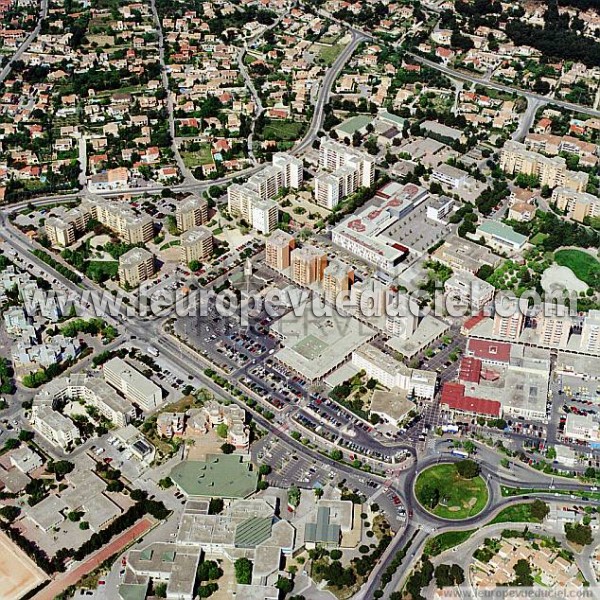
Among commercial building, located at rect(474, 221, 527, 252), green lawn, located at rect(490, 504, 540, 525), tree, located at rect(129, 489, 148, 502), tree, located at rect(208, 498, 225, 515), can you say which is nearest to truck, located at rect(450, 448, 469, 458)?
green lawn, located at rect(490, 504, 540, 525)

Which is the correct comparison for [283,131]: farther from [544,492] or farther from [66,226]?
[544,492]

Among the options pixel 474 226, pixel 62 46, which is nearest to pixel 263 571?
pixel 474 226

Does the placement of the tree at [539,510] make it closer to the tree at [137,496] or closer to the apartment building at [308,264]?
the tree at [137,496]

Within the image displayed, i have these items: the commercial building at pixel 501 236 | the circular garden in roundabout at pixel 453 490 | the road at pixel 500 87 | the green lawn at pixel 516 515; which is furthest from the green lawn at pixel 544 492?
the road at pixel 500 87

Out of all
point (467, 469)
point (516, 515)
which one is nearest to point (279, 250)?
point (467, 469)

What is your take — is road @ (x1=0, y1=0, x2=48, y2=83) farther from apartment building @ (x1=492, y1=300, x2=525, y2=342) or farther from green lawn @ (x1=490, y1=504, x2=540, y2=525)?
green lawn @ (x1=490, y1=504, x2=540, y2=525)

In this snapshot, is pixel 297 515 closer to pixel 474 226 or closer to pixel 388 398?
pixel 388 398
